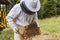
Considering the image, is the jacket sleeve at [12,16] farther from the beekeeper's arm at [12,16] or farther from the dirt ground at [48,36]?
the dirt ground at [48,36]

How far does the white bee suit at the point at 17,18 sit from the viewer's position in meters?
→ 5.80

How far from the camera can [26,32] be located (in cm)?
570

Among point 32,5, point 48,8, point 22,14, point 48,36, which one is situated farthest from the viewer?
point 48,8

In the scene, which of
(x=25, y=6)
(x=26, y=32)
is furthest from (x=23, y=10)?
(x=26, y=32)

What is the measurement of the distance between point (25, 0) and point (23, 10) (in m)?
0.20

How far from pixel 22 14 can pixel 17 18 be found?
14cm

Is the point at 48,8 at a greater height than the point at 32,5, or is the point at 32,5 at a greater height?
the point at 32,5

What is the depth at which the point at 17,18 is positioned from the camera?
595 cm

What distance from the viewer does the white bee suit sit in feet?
19.0

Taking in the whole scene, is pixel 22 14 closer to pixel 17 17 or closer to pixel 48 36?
pixel 17 17

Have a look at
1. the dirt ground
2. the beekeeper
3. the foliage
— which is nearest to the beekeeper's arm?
the beekeeper

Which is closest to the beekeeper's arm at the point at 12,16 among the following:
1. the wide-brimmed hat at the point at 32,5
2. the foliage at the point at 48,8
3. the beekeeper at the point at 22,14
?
the beekeeper at the point at 22,14

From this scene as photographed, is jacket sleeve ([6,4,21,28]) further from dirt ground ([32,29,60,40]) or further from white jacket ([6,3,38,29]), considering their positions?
dirt ground ([32,29,60,40])

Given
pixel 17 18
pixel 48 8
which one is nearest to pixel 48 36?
pixel 48 8
